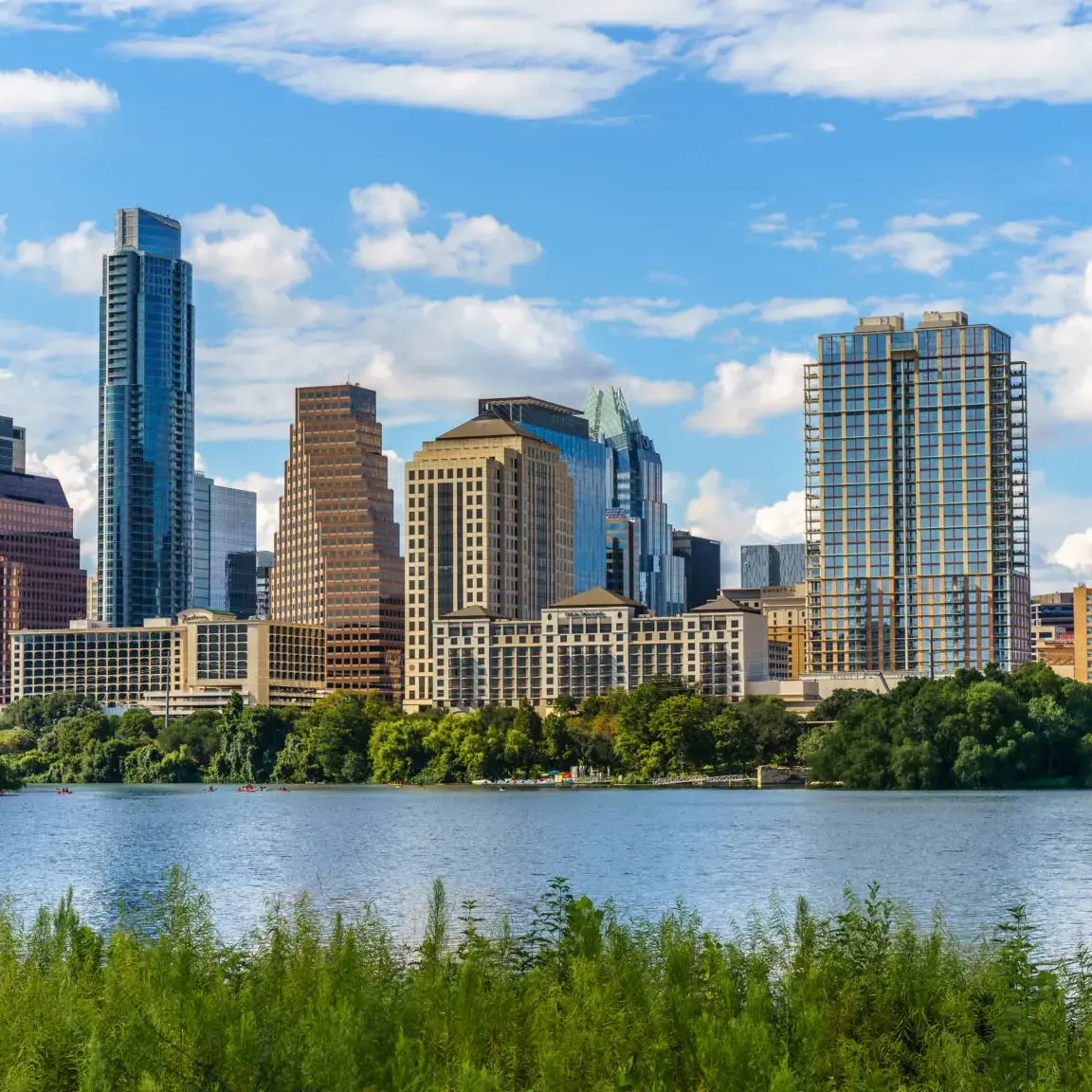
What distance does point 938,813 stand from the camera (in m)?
169

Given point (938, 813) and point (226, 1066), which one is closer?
point (226, 1066)

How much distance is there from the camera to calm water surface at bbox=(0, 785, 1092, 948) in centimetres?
8488

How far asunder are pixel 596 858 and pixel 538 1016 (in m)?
85.1

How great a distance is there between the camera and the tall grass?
103 feet

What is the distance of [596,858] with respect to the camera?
4675 inches

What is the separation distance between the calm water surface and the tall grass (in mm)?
28470

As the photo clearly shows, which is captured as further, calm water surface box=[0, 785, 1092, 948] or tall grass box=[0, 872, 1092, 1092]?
calm water surface box=[0, 785, 1092, 948]

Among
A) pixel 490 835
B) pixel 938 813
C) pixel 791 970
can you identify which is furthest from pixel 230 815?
pixel 791 970

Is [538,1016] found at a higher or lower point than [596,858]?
higher

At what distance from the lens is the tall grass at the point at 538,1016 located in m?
31.3

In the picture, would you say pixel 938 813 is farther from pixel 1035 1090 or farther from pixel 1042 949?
pixel 1035 1090

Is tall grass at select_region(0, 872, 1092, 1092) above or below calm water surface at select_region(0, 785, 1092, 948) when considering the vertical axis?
above

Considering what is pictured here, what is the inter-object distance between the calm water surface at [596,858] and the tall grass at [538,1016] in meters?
28.5

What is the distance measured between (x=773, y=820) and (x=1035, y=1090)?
137331 millimetres
